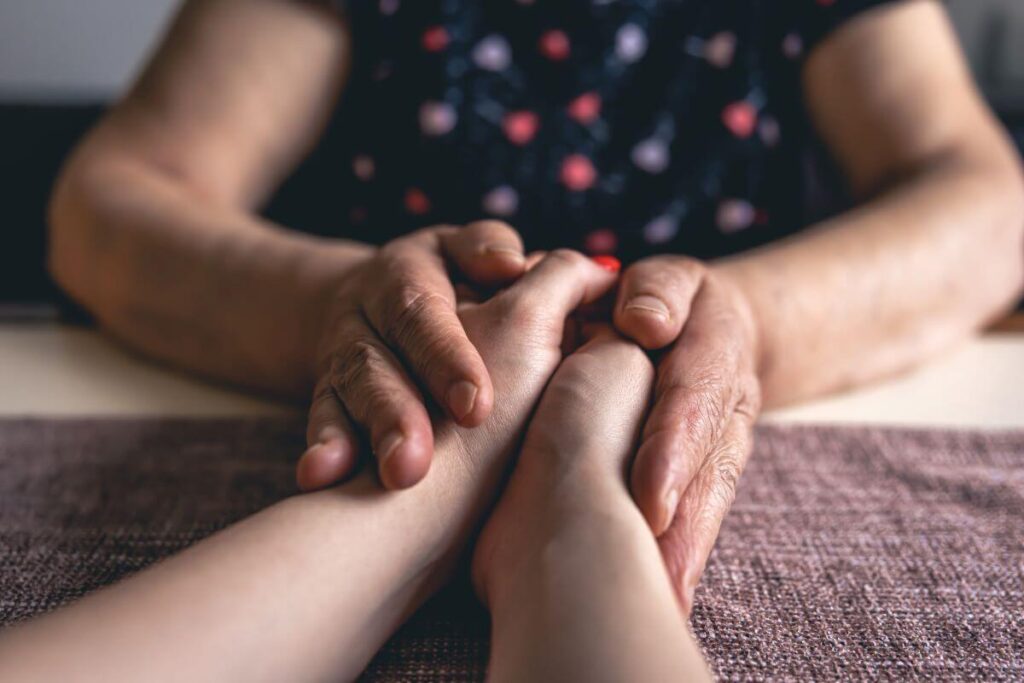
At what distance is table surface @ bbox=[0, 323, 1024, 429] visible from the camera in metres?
0.67

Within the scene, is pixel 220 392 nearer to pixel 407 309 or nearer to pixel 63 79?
pixel 407 309

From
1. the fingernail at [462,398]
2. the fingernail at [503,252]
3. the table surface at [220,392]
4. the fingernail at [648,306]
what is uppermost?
the fingernail at [503,252]

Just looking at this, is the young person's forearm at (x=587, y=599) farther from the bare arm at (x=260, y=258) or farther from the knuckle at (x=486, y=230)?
the knuckle at (x=486, y=230)

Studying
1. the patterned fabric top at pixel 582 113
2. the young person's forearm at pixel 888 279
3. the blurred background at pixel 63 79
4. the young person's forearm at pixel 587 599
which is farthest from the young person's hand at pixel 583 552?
the blurred background at pixel 63 79

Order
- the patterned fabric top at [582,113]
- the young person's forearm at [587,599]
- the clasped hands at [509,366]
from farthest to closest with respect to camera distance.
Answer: the patterned fabric top at [582,113], the clasped hands at [509,366], the young person's forearm at [587,599]

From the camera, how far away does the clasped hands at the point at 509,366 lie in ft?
1.48

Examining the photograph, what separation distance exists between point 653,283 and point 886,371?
282 millimetres

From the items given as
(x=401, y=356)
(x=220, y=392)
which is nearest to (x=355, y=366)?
(x=401, y=356)

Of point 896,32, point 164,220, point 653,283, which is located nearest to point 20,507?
point 164,220

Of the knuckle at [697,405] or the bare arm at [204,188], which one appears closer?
the knuckle at [697,405]

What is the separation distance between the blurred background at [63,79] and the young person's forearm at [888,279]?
0.73 feet

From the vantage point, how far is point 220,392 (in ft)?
2.30

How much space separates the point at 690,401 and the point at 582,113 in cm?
42

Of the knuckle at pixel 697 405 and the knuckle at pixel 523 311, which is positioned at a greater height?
the knuckle at pixel 523 311
